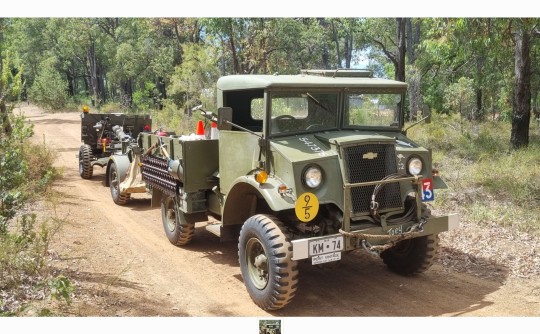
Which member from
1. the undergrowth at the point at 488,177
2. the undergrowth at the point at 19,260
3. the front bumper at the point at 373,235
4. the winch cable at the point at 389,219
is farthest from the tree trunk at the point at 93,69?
the front bumper at the point at 373,235

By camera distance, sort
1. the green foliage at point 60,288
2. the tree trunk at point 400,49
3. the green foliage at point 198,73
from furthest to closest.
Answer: the green foliage at point 198,73
the tree trunk at point 400,49
the green foliage at point 60,288

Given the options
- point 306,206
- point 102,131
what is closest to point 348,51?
point 102,131

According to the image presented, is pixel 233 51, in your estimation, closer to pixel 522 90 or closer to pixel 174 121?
pixel 174 121

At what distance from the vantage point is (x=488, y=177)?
905cm

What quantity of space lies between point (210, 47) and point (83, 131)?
9.30 meters

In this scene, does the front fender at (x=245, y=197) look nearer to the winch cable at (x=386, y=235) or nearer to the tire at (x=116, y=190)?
the winch cable at (x=386, y=235)

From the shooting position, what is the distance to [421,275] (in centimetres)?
585

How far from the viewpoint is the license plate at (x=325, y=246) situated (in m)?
4.66

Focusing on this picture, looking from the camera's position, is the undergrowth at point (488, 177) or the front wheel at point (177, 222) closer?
the front wheel at point (177, 222)

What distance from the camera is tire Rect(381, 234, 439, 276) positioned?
5591 mm

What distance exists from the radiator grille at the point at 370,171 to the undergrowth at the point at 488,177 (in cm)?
286

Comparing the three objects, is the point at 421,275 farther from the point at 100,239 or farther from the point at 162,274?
the point at 100,239

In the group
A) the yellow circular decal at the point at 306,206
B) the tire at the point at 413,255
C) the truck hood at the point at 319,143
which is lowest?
the tire at the point at 413,255
